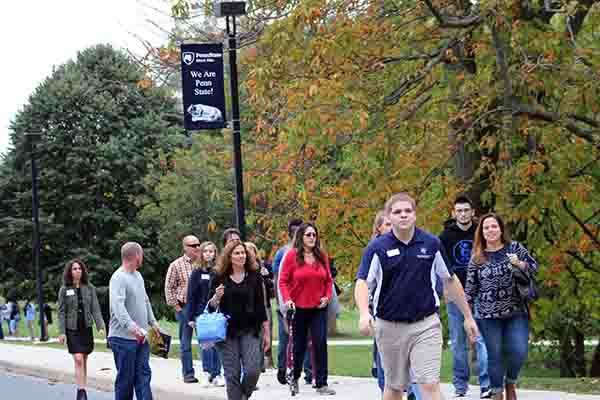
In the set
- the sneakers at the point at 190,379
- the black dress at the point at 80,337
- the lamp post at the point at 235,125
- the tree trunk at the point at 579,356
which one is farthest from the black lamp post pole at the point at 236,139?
the tree trunk at the point at 579,356

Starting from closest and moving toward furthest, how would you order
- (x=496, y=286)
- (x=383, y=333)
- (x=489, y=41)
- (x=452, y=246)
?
(x=383, y=333) < (x=496, y=286) < (x=452, y=246) < (x=489, y=41)

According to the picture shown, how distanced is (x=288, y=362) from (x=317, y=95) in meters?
3.37

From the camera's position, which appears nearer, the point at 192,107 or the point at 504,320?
the point at 504,320

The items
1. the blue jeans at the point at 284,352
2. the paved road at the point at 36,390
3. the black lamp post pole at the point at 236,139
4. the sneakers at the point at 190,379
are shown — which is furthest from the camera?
the paved road at the point at 36,390

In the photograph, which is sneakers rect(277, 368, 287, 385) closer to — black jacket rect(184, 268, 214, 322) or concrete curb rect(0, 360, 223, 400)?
concrete curb rect(0, 360, 223, 400)

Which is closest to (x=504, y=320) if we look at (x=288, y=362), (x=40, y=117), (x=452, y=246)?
(x=452, y=246)

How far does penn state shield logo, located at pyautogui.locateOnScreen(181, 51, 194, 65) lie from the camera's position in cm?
1780

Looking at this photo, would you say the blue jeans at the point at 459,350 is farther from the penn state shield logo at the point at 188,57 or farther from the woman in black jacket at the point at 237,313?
the penn state shield logo at the point at 188,57

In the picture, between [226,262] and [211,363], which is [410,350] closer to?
[226,262]

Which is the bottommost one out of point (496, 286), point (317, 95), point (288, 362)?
point (288, 362)

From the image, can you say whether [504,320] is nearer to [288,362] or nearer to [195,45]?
[288,362]

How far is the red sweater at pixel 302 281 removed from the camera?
1420 cm

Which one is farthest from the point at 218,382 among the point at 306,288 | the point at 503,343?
the point at 503,343

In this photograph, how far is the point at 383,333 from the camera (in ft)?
30.2
